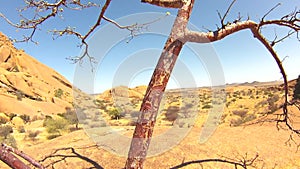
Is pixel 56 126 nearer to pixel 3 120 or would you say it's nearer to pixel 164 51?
pixel 3 120

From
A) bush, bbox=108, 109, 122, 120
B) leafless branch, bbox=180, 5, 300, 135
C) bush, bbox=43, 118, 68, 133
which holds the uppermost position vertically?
leafless branch, bbox=180, 5, 300, 135

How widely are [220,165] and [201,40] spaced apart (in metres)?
2.84

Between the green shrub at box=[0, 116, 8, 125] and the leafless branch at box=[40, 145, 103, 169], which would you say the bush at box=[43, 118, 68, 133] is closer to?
the green shrub at box=[0, 116, 8, 125]

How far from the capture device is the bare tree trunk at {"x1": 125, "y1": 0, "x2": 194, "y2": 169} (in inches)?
85.3

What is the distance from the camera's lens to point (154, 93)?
231 cm

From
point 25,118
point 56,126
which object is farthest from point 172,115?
point 25,118

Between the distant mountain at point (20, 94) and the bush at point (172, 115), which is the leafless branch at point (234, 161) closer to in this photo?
the distant mountain at point (20, 94)

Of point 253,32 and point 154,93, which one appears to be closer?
point 154,93

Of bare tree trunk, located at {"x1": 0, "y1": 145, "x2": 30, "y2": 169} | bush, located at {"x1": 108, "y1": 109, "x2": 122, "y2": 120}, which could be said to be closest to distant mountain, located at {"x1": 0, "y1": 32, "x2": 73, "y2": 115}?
bare tree trunk, located at {"x1": 0, "y1": 145, "x2": 30, "y2": 169}

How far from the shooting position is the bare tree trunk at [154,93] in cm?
217

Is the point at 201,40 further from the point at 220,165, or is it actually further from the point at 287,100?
the point at 287,100

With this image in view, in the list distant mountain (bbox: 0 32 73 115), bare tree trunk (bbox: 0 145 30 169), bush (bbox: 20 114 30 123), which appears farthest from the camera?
distant mountain (bbox: 0 32 73 115)

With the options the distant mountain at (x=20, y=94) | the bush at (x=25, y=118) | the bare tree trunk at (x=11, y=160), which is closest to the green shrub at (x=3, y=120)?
the bush at (x=25, y=118)

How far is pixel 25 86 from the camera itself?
2933 cm
